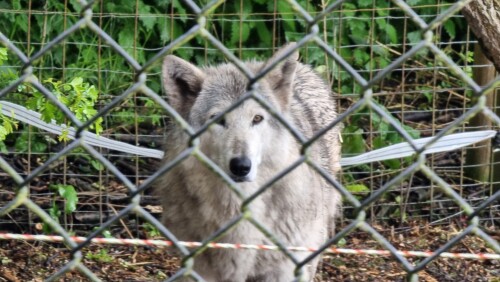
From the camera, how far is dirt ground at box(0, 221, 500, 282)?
602cm

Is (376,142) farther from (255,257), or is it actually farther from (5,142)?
(5,142)

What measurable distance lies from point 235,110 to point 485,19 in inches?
55.0

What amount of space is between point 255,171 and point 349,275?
1.88 meters

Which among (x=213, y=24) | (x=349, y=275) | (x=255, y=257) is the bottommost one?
(x=349, y=275)

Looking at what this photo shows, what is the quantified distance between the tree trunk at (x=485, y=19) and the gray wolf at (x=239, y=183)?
0.98m

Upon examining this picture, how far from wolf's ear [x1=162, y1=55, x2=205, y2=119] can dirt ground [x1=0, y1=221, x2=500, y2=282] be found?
1.26m

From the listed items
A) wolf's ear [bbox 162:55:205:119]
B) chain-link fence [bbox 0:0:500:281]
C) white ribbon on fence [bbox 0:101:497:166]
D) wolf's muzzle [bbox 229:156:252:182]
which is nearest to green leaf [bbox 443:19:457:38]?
chain-link fence [bbox 0:0:500:281]

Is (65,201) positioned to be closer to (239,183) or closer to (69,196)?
(69,196)

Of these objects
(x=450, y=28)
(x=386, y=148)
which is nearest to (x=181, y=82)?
(x=386, y=148)

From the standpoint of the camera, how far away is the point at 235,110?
4785mm

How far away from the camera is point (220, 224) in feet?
16.4

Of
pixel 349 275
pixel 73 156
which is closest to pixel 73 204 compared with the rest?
pixel 73 156

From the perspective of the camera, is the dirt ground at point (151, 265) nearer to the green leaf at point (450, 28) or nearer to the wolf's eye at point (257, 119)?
the wolf's eye at point (257, 119)

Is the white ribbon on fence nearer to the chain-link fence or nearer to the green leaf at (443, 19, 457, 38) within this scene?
the chain-link fence
